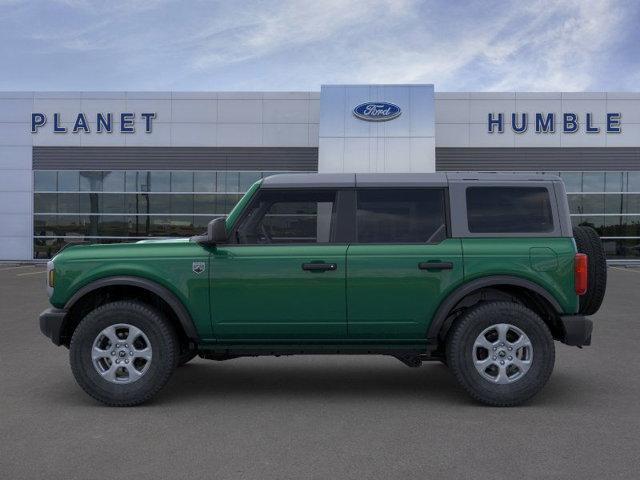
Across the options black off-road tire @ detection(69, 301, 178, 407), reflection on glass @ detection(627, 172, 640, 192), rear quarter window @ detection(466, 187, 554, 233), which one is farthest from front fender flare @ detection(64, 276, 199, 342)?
reflection on glass @ detection(627, 172, 640, 192)

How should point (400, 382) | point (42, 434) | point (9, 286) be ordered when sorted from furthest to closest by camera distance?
1. point (9, 286)
2. point (400, 382)
3. point (42, 434)

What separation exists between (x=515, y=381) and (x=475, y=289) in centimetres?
77

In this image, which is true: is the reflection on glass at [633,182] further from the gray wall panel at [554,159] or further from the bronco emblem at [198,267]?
the bronco emblem at [198,267]

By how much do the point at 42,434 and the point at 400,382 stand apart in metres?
3.06

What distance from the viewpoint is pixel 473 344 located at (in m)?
5.22

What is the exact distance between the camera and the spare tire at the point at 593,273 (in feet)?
17.9

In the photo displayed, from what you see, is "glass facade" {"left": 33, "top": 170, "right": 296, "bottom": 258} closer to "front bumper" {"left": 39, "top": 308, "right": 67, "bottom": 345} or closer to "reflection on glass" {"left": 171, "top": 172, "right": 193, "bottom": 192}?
"reflection on glass" {"left": 171, "top": 172, "right": 193, "bottom": 192}

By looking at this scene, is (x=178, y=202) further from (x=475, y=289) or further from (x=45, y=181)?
(x=475, y=289)

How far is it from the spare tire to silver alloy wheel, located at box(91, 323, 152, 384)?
3.52 metres

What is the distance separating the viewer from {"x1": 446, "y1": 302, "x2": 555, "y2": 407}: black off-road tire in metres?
5.19

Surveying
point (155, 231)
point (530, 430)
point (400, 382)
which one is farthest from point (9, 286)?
point (530, 430)

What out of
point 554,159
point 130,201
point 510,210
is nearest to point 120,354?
point 510,210

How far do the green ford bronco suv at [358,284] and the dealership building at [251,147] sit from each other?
2350cm

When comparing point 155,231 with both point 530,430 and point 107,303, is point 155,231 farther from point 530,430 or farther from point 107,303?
point 530,430
